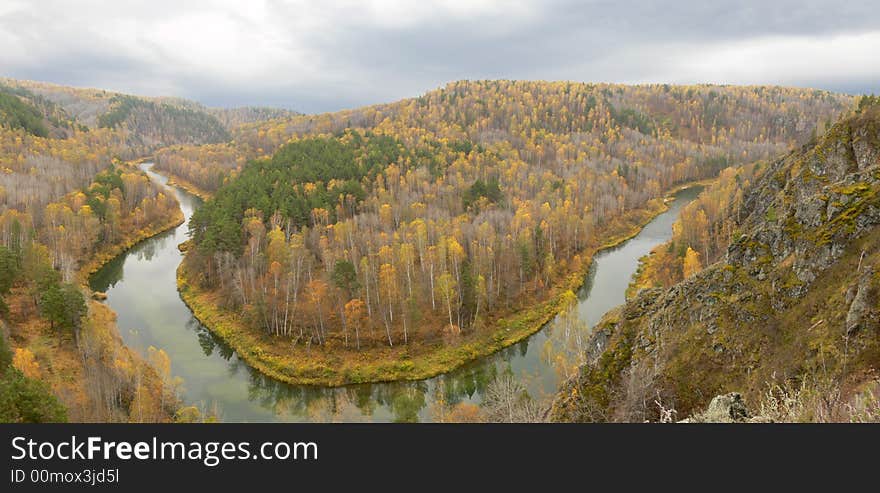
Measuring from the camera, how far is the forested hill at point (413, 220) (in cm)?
4675

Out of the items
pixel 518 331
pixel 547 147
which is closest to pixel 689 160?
pixel 547 147

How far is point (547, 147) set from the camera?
457 ft

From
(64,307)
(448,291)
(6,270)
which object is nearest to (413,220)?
(448,291)

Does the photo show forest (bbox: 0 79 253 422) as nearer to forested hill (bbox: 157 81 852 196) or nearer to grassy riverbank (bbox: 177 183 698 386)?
grassy riverbank (bbox: 177 183 698 386)

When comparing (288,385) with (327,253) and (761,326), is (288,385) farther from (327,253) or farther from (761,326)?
(761,326)

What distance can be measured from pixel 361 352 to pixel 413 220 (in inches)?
1244

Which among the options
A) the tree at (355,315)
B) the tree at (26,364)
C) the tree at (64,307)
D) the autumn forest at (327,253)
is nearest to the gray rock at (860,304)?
the autumn forest at (327,253)

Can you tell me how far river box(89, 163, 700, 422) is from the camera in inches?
1417

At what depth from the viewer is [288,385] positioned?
3934 centimetres

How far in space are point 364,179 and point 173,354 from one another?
5171 centimetres

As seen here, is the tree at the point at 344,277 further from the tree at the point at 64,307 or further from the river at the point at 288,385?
the tree at the point at 64,307

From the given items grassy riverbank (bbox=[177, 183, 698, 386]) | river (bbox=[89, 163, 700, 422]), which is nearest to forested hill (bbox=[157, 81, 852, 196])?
river (bbox=[89, 163, 700, 422])

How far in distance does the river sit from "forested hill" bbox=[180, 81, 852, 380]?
4319 millimetres

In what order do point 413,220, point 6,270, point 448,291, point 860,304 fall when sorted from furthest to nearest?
point 413,220 → point 448,291 → point 6,270 → point 860,304
